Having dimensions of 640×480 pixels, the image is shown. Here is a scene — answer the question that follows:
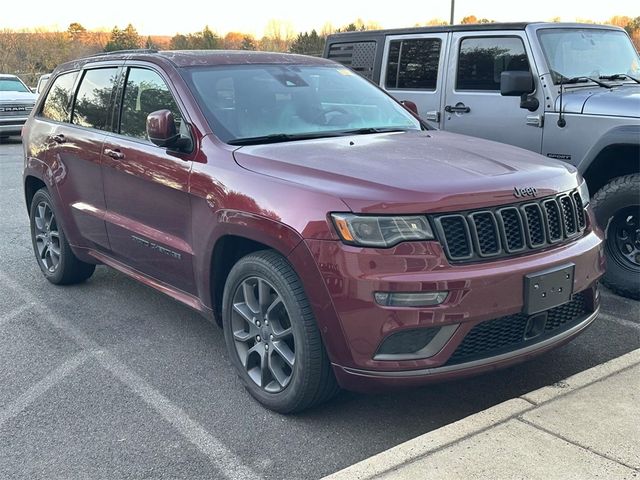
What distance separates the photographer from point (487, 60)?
253 inches

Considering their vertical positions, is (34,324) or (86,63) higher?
(86,63)

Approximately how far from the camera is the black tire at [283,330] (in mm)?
3359

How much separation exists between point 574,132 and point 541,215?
2.46 m

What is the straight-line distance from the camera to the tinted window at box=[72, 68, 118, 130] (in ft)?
16.7

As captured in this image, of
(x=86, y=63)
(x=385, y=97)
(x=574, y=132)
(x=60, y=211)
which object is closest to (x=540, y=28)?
(x=574, y=132)

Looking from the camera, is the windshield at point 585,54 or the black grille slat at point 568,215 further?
the windshield at point 585,54

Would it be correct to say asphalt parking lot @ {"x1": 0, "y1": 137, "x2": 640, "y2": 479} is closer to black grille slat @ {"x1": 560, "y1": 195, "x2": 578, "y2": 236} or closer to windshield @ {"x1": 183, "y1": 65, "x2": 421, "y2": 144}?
black grille slat @ {"x1": 560, "y1": 195, "x2": 578, "y2": 236}

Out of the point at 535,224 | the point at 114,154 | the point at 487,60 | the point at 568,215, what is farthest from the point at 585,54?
the point at 114,154

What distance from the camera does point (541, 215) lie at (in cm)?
344

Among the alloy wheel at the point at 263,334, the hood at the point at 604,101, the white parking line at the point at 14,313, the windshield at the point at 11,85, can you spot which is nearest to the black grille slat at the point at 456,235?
the alloy wheel at the point at 263,334

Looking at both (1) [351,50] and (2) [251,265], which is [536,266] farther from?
(1) [351,50]

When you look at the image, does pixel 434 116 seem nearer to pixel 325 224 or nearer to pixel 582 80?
pixel 582 80

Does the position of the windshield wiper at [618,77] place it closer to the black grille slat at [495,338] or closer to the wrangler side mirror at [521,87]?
the wrangler side mirror at [521,87]

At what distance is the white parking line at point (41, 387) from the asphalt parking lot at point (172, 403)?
11 mm
